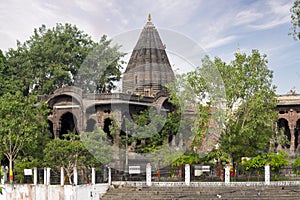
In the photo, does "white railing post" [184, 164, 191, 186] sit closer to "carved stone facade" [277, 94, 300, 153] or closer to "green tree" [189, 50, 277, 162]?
"green tree" [189, 50, 277, 162]

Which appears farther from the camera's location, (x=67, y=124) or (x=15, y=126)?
(x=67, y=124)

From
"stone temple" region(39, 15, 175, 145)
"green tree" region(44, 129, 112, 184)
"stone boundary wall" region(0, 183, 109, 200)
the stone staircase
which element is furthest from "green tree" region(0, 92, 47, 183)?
the stone staircase

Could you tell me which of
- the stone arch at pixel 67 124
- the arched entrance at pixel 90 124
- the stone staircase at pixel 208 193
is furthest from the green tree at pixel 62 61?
the stone staircase at pixel 208 193

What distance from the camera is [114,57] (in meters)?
33.3

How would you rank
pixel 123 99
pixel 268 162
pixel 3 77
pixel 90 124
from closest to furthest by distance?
pixel 268 162
pixel 123 99
pixel 90 124
pixel 3 77

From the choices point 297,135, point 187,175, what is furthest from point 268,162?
point 297,135

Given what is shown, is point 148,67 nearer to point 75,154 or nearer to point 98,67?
point 98,67

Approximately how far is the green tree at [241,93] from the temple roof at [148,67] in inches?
347

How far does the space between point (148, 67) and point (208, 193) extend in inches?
534

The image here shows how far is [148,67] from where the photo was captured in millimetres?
30203

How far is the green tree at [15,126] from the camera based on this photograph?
21.1m

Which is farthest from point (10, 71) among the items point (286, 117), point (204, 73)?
point (286, 117)

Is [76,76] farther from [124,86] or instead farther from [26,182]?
[26,182]

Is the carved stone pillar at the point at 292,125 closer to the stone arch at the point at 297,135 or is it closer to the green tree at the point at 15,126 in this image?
the stone arch at the point at 297,135
